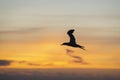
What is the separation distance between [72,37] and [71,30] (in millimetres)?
1592

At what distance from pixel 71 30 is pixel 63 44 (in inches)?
167

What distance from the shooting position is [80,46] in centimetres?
9319

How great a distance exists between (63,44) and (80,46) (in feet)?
11.2

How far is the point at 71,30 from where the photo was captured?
9219 cm

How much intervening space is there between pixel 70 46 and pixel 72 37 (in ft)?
4.80

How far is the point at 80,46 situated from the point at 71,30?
233 centimetres

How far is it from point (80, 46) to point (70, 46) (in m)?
1.78

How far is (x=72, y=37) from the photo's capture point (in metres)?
93.6

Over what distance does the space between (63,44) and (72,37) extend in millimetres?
2770
